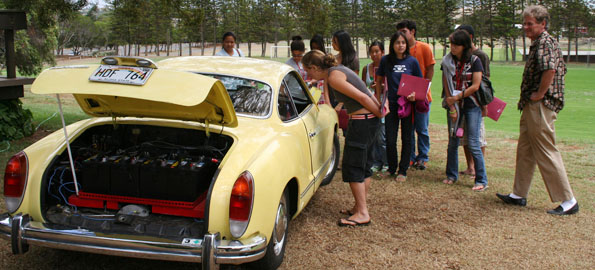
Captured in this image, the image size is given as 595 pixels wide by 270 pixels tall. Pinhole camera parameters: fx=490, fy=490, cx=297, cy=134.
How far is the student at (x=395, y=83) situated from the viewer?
6059mm

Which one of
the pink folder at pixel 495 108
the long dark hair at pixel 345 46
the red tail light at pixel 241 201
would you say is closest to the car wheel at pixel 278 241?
the red tail light at pixel 241 201

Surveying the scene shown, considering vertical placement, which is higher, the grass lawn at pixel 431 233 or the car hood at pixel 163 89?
the car hood at pixel 163 89

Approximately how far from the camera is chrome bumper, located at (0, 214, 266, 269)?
3066 mm

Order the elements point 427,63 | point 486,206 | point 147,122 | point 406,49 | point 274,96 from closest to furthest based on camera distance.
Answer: point 147,122, point 274,96, point 486,206, point 406,49, point 427,63

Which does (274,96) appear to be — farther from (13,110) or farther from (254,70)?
(13,110)

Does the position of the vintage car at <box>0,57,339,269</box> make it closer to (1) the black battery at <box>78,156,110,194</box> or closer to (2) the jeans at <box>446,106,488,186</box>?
(1) the black battery at <box>78,156,110,194</box>

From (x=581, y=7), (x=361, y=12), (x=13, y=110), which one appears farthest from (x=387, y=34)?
(x=13, y=110)

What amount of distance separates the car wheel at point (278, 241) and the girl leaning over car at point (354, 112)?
91 centimetres

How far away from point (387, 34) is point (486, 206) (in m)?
73.4

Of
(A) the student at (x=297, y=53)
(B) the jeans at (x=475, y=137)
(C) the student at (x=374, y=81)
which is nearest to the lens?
(B) the jeans at (x=475, y=137)

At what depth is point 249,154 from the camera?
3.59 metres

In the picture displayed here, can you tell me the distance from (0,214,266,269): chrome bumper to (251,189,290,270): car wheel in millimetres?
315

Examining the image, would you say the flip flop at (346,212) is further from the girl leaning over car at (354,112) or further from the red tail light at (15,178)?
the red tail light at (15,178)

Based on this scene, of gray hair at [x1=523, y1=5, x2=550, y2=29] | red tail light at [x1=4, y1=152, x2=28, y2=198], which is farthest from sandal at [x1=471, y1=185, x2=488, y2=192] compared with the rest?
red tail light at [x1=4, y1=152, x2=28, y2=198]
